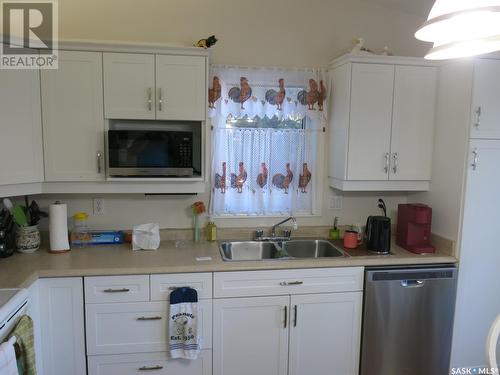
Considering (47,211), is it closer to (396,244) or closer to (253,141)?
(253,141)

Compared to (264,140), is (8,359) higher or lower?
lower

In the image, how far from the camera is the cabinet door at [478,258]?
2371mm

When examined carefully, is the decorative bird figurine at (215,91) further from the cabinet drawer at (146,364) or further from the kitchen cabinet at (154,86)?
the cabinet drawer at (146,364)

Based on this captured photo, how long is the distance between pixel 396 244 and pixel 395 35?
1623 mm

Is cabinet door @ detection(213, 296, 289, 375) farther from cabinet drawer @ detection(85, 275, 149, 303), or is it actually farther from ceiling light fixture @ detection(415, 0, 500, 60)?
ceiling light fixture @ detection(415, 0, 500, 60)

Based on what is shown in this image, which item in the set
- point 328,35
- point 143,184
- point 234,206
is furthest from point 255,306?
point 328,35

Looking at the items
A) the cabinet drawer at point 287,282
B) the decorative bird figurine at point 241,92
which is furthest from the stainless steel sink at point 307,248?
the decorative bird figurine at point 241,92

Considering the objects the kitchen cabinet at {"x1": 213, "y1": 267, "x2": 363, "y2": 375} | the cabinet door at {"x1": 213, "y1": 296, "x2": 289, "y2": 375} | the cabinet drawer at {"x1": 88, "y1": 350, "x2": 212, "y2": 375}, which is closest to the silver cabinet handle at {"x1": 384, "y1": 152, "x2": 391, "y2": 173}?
the kitchen cabinet at {"x1": 213, "y1": 267, "x2": 363, "y2": 375}

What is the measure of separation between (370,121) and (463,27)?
149cm

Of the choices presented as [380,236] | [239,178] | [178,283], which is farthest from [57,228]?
[380,236]

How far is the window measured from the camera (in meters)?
2.70

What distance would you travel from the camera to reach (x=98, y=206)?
266 cm

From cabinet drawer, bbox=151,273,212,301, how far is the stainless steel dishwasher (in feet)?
3.37

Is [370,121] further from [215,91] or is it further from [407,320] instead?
[407,320]
